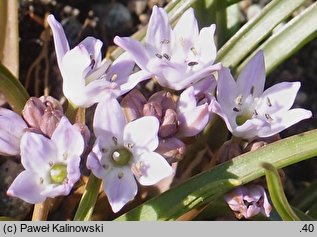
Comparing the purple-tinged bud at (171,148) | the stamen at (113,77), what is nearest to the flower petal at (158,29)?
the stamen at (113,77)

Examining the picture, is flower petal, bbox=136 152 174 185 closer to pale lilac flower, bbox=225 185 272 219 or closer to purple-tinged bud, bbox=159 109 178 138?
purple-tinged bud, bbox=159 109 178 138

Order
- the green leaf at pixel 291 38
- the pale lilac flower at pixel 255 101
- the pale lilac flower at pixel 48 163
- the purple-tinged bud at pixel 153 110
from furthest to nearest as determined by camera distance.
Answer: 1. the green leaf at pixel 291 38
2. the pale lilac flower at pixel 255 101
3. the purple-tinged bud at pixel 153 110
4. the pale lilac flower at pixel 48 163

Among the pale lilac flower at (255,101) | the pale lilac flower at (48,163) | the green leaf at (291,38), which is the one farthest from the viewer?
the green leaf at (291,38)

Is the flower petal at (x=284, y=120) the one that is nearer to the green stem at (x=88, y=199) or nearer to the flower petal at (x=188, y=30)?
the flower petal at (x=188, y=30)

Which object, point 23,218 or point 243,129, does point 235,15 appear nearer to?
point 243,129

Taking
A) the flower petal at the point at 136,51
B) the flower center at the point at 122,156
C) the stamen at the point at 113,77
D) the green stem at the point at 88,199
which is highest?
the flower petal at the point at 136,51

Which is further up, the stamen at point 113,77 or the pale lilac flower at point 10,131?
the stamen at point 113,77
